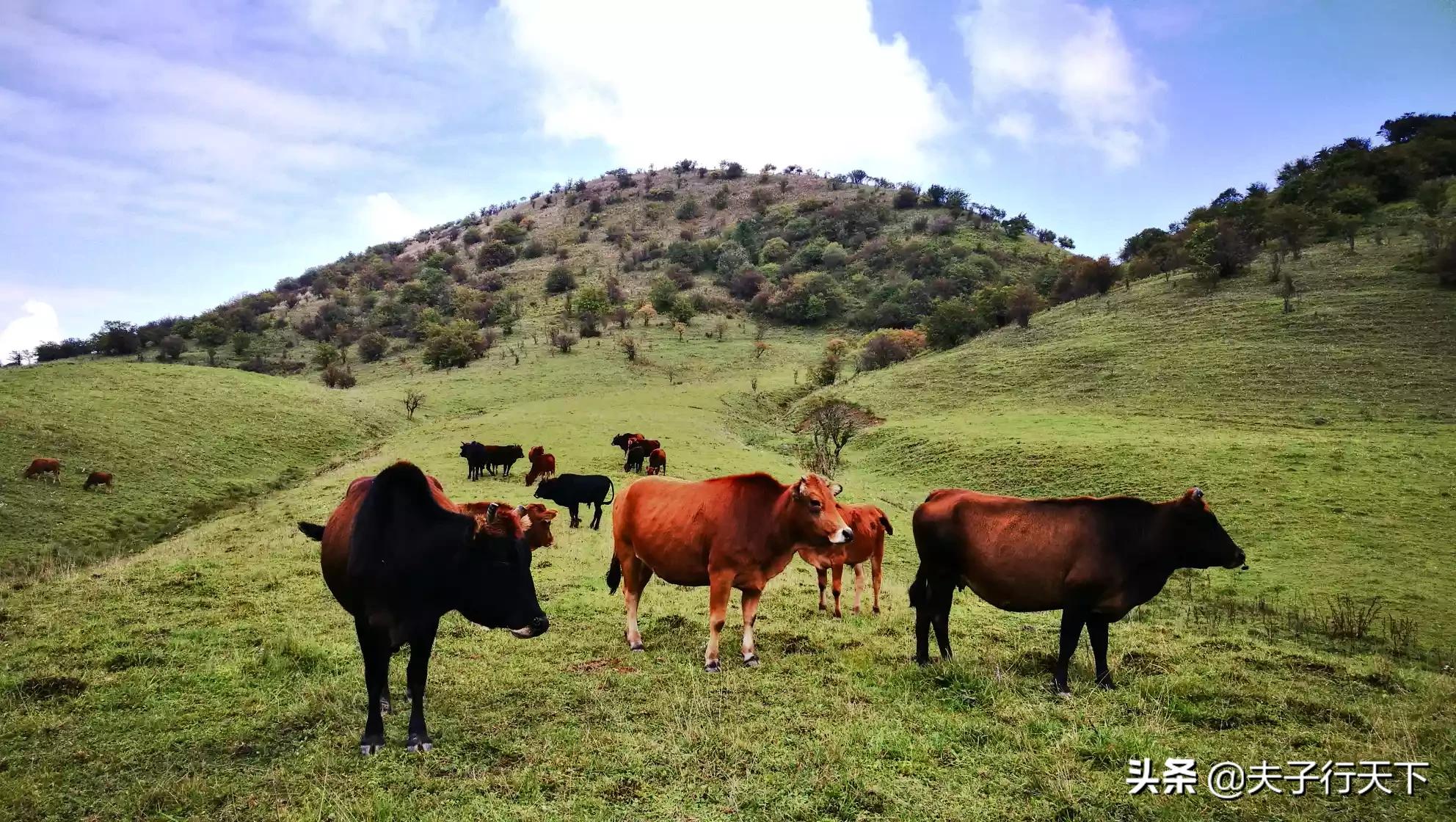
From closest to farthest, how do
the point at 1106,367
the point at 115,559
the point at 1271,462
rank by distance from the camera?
the point at 115,559 < the point at 1271,462 < the point at 1106,367

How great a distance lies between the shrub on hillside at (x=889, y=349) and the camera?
56.9 m

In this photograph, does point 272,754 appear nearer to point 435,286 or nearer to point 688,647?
point 688,647

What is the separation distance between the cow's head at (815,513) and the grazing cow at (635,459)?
Answer: 1859cm

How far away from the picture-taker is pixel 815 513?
25.5 feet

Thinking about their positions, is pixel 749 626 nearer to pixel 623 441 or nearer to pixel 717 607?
pixel 717 607

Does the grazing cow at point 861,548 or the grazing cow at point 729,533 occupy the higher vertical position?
the grazing cow at point 729,533

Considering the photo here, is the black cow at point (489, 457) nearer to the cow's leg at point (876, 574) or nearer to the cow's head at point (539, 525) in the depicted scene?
the cow's head at point (539, 525)

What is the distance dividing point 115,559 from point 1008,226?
381ft

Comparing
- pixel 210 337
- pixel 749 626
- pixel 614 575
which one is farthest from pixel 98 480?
pixel 210 337

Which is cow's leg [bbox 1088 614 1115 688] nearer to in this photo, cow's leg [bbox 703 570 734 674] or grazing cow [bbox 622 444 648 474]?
cow's leg [bbox 703 570 734 674]

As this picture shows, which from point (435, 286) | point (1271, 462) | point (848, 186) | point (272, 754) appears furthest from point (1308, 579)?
point (848, 186)

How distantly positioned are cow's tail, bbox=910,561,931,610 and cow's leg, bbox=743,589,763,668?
176 cm

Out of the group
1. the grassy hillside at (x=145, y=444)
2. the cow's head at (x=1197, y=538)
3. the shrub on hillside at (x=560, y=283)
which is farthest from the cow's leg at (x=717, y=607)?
the shrub on hillside at (x=560, y=283)

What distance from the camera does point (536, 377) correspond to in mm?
51375
